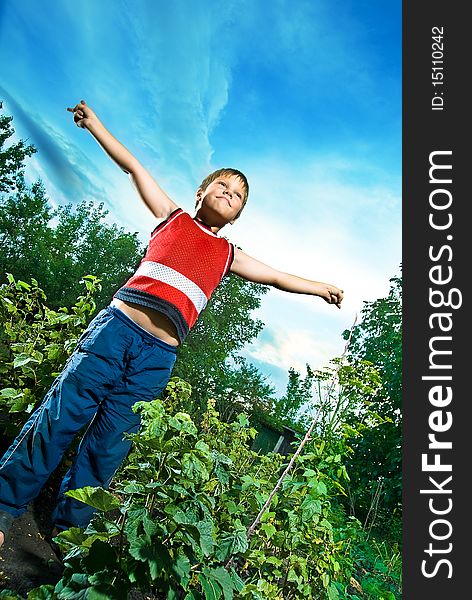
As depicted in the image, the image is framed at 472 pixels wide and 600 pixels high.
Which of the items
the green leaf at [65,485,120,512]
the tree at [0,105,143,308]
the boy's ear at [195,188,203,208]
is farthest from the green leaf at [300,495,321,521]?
the tree at [0,105,143,308]

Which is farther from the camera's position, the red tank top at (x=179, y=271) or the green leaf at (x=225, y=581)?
the red tank top at (x=179, y=271)

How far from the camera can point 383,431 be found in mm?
5996

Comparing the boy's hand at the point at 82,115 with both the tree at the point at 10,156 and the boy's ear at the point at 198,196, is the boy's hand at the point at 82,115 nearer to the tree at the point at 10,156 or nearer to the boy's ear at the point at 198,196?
the boy's ear at the point at 198,196

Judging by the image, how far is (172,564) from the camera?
93cm

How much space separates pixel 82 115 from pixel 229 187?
A: 61 cm

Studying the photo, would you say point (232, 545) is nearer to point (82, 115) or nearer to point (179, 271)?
point (179, 271)

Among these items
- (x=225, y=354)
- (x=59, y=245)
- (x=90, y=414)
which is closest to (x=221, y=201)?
(x=90, y=414)

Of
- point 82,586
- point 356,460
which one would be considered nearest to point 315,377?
point 82,586

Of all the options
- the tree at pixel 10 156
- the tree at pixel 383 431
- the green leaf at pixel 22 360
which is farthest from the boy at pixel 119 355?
the tree at pixel 10 156

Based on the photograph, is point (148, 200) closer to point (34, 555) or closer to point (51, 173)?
point (34, 555)

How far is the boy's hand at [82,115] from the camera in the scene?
169cm

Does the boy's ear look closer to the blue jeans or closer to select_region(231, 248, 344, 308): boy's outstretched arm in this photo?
select_region(231, 248, 344, 308): boy's outstretched arm

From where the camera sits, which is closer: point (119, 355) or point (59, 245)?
point (119, 355)

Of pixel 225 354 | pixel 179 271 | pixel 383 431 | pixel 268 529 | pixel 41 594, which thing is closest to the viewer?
pixel 41 594
